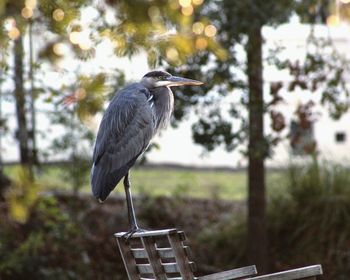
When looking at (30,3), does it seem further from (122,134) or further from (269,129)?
(269,129)

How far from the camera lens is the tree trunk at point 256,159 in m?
7.13

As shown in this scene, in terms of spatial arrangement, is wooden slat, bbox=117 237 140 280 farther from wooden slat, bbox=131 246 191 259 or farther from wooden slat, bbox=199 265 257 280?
wooden slat, bbox=199 265 257 280

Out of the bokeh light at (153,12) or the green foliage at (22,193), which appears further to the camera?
the bokeh light at (153,12)

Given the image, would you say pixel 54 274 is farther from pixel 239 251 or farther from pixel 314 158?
pixel 314 158

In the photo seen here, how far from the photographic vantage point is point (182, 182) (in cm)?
1124

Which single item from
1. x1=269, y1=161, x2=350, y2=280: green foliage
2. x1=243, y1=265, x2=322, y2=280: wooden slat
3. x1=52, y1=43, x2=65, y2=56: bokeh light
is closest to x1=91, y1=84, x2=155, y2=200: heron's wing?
x1=243, y1=265, x2=322, y2=280: wooden slat

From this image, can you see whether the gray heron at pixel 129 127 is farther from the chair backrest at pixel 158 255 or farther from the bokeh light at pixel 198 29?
the bokeh light at pixel 198 29

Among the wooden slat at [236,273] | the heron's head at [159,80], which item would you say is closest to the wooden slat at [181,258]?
the wooden slat at [236,273]

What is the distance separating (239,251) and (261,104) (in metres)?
1.63

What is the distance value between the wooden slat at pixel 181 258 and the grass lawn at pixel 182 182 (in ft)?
16.8

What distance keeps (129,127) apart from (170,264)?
1.45 meters

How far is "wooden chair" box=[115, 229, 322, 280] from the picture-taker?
123 inches

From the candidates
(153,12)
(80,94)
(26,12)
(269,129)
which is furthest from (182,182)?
(153,12)

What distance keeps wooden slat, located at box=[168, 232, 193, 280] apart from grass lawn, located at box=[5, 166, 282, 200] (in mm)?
5123
